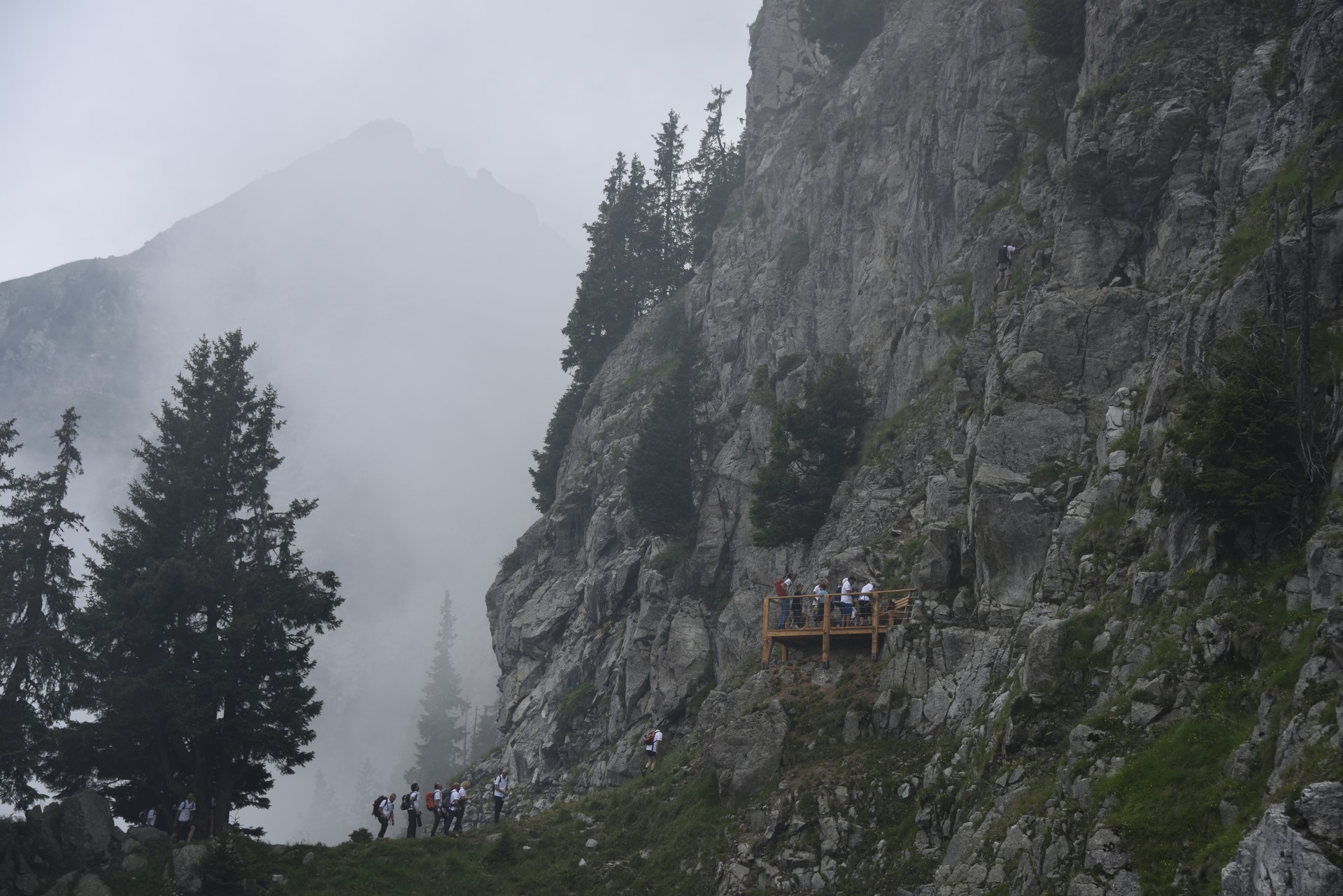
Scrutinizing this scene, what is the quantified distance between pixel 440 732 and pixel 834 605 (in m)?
70.2

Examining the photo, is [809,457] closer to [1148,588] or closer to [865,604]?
[865,604]

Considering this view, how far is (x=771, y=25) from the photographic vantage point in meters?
72.2

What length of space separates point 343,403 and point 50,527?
171400 mm

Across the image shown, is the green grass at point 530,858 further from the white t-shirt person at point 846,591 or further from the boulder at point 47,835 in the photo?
the white t-shirt person at point 846,591

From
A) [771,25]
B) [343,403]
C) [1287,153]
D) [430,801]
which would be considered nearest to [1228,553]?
[1287,153]

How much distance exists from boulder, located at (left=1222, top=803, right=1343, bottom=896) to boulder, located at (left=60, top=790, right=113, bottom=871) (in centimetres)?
2662

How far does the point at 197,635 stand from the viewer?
31109 millimetres

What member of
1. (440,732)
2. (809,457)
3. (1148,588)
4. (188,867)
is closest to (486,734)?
(440,732)

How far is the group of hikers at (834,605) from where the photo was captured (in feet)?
92.6

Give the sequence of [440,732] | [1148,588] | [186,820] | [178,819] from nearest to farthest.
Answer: [1148,588]
[186,820]
[178,819]
[440,732]

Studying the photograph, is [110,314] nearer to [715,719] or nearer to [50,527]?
[50,527]

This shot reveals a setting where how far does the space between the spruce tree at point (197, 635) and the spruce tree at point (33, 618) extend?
29.5 inches

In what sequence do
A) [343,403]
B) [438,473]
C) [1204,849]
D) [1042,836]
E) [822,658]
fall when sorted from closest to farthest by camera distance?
[1204,849]
[1042,836]
[822,658]
[438,473]
[343,403]

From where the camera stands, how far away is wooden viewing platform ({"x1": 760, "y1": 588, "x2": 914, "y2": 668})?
2745 centimetres
